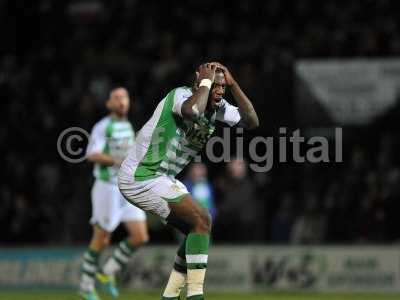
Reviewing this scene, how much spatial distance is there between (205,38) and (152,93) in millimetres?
1903

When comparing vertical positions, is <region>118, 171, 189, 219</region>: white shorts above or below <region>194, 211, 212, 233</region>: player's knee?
above

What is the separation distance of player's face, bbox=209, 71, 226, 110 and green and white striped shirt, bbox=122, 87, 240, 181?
0.12 m

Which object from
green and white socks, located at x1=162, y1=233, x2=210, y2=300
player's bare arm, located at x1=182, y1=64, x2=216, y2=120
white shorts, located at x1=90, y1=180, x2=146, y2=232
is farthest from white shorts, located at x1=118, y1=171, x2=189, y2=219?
white shorts, located at x1=90, y1=180, x2=146, y2=232

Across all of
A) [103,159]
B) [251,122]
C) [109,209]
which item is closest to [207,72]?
[251,122]

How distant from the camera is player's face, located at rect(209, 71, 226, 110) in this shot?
8.34 m

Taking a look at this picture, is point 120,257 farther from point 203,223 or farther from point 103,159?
point 203,223

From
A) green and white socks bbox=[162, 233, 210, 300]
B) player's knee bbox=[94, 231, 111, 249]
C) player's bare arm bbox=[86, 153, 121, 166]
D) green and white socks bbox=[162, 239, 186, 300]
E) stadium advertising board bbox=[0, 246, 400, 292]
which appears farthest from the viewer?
stadium advertising board bbox=[0, 246, 400, 292]

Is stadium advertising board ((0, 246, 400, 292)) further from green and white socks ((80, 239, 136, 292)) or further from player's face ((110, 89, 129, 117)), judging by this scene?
player's face ((110, 89, 129, 117))

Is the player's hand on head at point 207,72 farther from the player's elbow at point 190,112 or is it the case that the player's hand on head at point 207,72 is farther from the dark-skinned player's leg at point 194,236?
the dark-skinned player's leg at point 194,236

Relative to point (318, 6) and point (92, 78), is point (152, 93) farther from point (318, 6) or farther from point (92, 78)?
point (318, 6)

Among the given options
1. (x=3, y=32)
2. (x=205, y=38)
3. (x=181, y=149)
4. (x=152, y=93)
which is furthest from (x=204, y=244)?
(x=3, y=32)

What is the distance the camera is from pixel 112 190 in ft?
39.5

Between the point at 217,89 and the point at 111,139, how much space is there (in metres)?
3.92

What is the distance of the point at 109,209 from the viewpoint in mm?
11891
